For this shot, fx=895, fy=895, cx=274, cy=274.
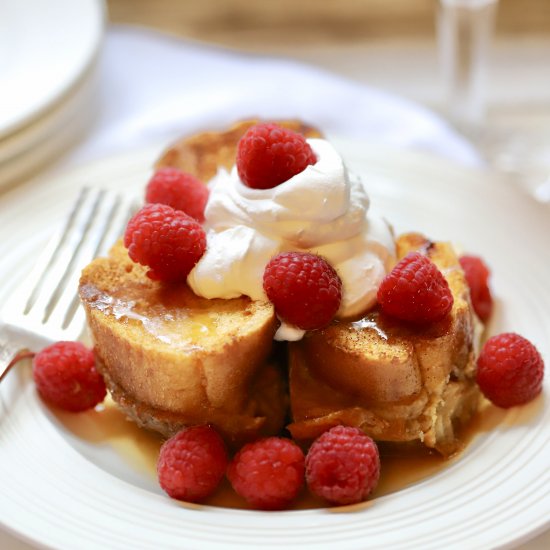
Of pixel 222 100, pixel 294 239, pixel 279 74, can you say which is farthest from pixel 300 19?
pixel 294 239

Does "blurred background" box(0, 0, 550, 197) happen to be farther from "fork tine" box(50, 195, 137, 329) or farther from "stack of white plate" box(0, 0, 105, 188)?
"fork tine" box(50, 195, 137, 329)

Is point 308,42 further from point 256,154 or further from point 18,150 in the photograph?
point 256,154

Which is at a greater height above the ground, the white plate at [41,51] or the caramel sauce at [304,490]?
the white plate at [41,51]

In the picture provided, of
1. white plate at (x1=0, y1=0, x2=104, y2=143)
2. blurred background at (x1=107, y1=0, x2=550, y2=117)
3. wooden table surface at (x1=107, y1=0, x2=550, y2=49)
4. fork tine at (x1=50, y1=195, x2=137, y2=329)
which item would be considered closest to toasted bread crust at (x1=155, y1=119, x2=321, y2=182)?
fork tine at (x1=50, y1=195, x2=137, y2=329)

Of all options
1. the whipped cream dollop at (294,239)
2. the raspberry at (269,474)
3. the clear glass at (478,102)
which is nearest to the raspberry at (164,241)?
the whipped cream dollop at (294,239)

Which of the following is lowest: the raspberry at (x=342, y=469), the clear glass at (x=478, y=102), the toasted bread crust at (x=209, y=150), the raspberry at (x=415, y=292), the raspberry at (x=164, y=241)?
the clear glass at (x=478, y=102)

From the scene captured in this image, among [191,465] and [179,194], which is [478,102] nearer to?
[179,194]

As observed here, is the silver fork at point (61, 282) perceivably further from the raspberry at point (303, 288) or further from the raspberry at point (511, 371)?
the raspberry at point (511, 371)

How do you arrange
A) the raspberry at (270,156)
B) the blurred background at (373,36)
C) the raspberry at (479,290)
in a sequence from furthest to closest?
the blurred background at (373,36)
the raspberry at (479,290)
the raspberry at (270,156)

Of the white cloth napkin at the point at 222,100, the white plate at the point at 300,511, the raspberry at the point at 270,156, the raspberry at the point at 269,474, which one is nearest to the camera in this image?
the white plate at the point at 300,511
